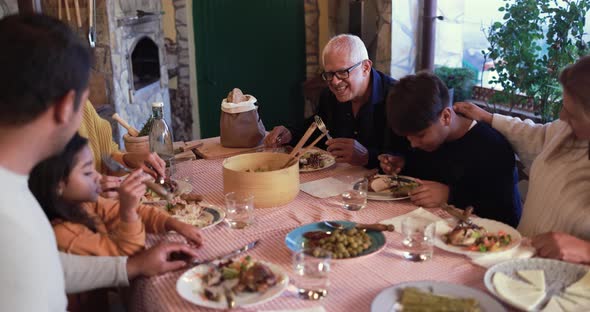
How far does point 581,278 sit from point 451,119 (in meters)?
0.83

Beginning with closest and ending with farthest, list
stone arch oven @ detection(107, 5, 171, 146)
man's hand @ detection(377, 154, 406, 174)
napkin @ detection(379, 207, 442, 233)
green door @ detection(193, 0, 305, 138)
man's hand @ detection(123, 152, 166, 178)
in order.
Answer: napkin @ detection(379, 207, 442, 233) → man's hand @ detection(123, 152, 166, 178) → man's hand @ detection(377, 154, 406, 174) → stone arch oven @ detection(107, 5, 171, 146) → green door @ detection(193, 0, 305, 138)

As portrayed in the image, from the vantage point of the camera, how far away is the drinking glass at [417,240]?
157 cm

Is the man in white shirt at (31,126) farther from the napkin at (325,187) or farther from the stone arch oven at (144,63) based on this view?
the stone arch oven at (144,63)

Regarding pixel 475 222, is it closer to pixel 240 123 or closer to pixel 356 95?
pixel 356 95

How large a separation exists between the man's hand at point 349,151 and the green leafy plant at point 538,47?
1379 mm

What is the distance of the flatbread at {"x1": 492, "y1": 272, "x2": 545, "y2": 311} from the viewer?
129cm

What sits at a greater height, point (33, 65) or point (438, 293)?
point (33, 65)

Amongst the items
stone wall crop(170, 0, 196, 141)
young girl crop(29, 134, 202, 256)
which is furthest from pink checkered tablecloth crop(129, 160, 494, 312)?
stone wall crop(170, 0, 196, 141)

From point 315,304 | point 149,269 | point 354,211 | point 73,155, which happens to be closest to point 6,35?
point 73,155

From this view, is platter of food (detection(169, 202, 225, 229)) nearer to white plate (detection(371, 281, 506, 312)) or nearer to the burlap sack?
white plate (detection(371, 281, 506, 312))

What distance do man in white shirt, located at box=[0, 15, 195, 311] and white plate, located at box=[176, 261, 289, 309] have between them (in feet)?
0.95

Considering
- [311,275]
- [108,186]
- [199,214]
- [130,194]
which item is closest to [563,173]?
[311,275]

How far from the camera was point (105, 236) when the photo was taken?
160 centimetres

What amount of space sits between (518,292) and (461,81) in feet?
8.95
